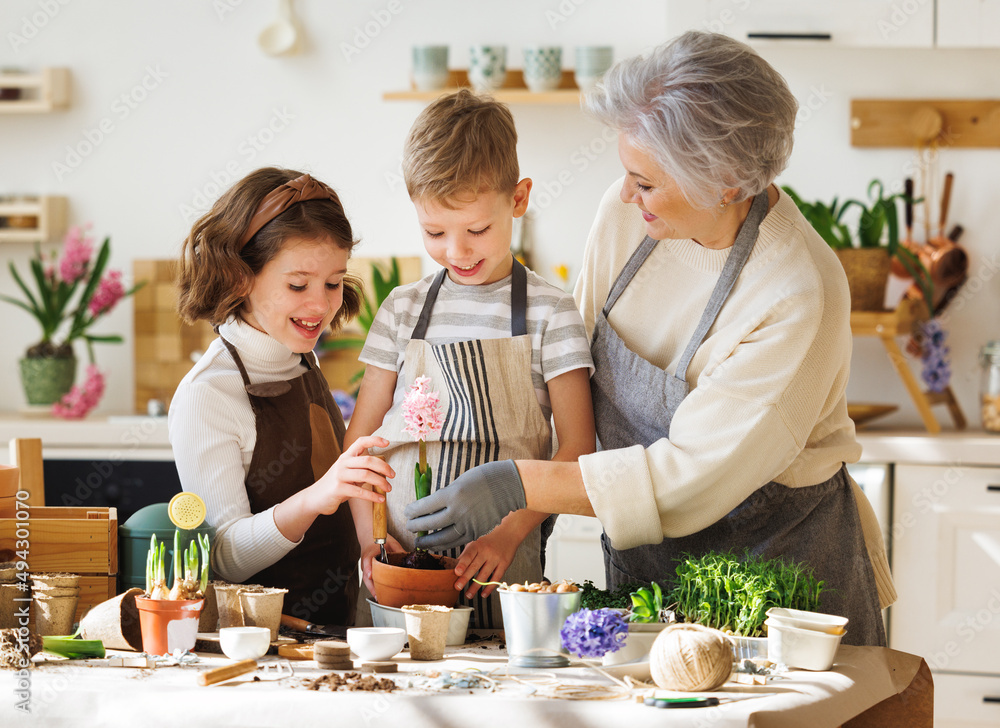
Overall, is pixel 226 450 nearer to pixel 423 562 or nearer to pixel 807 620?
pixel 423 562

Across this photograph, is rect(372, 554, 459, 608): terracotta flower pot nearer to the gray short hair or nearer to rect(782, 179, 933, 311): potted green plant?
the gray short hair

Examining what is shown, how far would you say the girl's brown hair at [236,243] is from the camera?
4.70ft

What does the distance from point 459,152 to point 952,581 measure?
2106 mm

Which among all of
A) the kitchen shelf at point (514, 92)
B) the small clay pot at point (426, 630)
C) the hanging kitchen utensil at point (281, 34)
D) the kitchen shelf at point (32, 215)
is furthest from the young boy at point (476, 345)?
the kitchen shelf at point (32, 215)

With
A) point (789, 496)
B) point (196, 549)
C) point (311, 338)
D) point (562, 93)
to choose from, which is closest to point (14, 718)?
point (196, 549)

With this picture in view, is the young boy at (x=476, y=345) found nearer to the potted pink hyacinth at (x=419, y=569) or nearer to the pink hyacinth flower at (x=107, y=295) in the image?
the potted pink hyacinth at (x=419, y=569)

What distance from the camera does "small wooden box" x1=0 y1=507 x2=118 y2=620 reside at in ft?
3.96

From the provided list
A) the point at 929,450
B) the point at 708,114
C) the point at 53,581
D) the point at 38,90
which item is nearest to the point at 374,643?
the point at 53,581

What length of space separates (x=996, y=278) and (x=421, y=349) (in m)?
2.40

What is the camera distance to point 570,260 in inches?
132

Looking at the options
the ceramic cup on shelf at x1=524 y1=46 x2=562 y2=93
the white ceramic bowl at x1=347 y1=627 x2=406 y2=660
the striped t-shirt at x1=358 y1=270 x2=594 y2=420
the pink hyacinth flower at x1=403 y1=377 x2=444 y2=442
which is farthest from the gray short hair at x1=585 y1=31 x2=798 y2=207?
the ceramic cup on shelf at x1=524 y1=46 x2=562 y2=93

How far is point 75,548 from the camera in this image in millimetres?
1210

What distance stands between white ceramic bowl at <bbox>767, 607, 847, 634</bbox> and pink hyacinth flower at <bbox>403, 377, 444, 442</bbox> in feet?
1.49

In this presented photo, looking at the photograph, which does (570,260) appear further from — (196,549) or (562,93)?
(196,549)
